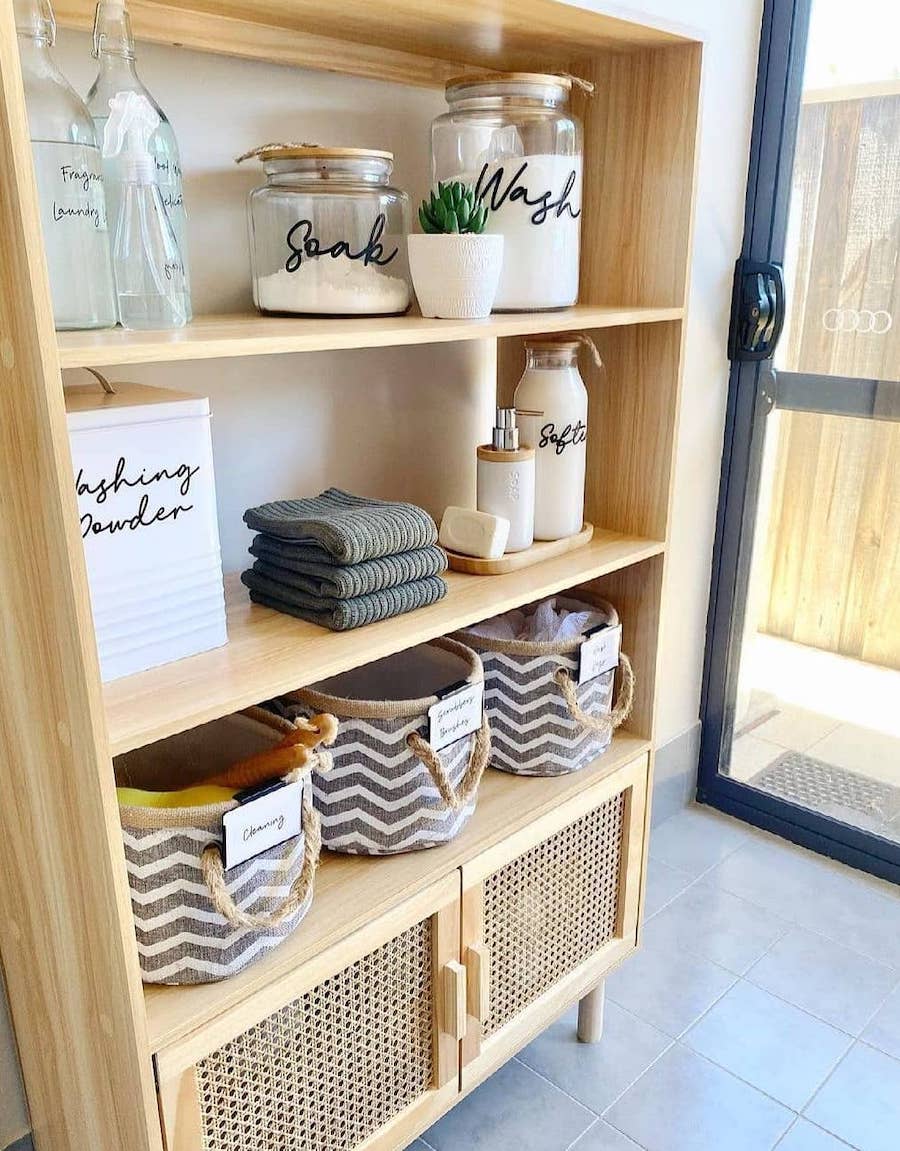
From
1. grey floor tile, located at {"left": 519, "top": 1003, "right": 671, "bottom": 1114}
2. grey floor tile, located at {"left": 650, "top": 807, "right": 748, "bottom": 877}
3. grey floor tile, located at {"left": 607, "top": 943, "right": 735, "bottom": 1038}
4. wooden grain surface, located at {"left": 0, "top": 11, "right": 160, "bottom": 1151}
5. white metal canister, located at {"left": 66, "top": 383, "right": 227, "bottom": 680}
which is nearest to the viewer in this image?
wooden grain surface, located at {"left": 0, "top": 11, "right": 160, "bottom": 1151}

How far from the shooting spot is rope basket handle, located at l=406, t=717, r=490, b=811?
1153 mm

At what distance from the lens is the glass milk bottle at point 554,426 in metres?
1.33

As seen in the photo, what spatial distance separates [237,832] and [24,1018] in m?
0.49

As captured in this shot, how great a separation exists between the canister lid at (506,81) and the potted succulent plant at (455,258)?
0.54ft

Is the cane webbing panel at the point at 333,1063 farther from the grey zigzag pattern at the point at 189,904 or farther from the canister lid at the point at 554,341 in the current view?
the canister lid at the point at 554,341

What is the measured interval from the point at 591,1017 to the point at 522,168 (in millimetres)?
1299

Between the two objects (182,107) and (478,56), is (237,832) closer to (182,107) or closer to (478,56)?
(182,107)

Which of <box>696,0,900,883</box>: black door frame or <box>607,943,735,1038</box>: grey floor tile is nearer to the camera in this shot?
<box>607,943,735,1038</box>: grey floor tile

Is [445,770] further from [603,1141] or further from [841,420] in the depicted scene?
[841,420]

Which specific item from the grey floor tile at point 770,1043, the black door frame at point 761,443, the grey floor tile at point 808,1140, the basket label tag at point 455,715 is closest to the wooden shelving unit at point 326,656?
the basket label tag at point 455,715

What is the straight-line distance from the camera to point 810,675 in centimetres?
214

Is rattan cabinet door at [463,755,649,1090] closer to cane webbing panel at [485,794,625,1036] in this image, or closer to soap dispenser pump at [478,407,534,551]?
cane webbing panel at [485,794,625,1036]

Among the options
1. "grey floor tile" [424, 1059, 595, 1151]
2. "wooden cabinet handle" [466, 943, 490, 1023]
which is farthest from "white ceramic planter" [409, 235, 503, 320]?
"grey floor tile" [424, 1059, 595, 1151]

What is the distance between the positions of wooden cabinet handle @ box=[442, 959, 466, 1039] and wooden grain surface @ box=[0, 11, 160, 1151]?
15.7 inches
